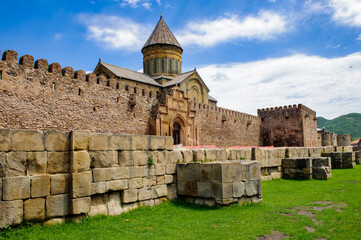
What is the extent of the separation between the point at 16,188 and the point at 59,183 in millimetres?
677

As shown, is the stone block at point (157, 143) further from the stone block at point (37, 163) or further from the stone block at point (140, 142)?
the stone block at point (37, 163)

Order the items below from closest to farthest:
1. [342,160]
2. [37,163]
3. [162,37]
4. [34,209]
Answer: [34,209]
[37,163]
[342,160]
[162,37]

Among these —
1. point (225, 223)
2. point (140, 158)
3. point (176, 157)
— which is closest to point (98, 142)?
point (140, 158)

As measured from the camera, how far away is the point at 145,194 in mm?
6293

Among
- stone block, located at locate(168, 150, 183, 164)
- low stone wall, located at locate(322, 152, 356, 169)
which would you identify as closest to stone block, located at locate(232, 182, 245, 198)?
stone block, located at locate(168, 150, 183, 164)

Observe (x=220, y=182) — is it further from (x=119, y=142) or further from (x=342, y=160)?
(x=342, y=160)

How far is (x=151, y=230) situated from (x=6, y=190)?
7.73ft

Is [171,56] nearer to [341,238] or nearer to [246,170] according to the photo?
[246,170]

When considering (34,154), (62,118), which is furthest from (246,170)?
(62,118)

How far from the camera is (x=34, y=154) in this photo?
4.68 metres

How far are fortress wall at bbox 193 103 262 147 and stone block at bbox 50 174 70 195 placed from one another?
1832 cm

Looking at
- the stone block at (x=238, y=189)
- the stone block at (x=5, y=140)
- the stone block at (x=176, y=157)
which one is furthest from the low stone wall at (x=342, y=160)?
the stone block at (x=5, y=140)

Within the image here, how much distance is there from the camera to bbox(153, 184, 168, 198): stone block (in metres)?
6.54

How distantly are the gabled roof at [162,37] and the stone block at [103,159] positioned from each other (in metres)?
28.0
